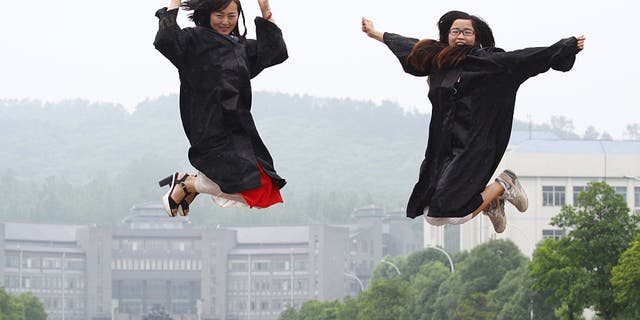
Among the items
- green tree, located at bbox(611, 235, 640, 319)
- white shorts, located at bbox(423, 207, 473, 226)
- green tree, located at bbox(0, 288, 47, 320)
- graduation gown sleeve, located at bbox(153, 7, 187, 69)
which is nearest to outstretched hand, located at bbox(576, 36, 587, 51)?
white shorts, located at bbox(423, 207, 473, 226)

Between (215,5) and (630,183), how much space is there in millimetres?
106384

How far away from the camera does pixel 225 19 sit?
52.3ft

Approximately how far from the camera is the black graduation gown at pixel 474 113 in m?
15.6

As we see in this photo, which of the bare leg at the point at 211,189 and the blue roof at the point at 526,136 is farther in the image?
the blue roof at the point at 526,136

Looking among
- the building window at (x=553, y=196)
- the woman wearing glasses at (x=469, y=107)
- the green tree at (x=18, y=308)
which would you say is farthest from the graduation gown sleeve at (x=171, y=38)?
the building window at (x=553, y=196)

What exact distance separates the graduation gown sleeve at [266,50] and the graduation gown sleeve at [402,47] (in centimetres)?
101

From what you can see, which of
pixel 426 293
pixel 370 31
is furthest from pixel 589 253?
pixel 426 293

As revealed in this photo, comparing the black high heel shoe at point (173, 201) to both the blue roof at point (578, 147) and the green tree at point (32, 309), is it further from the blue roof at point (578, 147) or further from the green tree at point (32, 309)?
the blue roof at point (578, 147)

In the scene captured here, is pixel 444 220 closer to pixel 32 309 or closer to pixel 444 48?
pixel 444 48

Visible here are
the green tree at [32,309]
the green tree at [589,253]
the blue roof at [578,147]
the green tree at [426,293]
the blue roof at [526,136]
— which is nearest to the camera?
the green tree at [589,253]

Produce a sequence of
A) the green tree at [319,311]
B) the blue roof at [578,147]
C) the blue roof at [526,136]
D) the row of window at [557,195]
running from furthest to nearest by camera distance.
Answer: the blue roof at [526,136]
the blue roof at [578,147]
the green tree at [319,311]
the row of window at [557,195]

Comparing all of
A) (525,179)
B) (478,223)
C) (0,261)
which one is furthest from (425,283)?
(0,261)

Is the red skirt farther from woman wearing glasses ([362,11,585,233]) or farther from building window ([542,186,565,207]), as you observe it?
building window ([542,186,565,207])

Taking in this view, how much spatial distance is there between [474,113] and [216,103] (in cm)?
239
